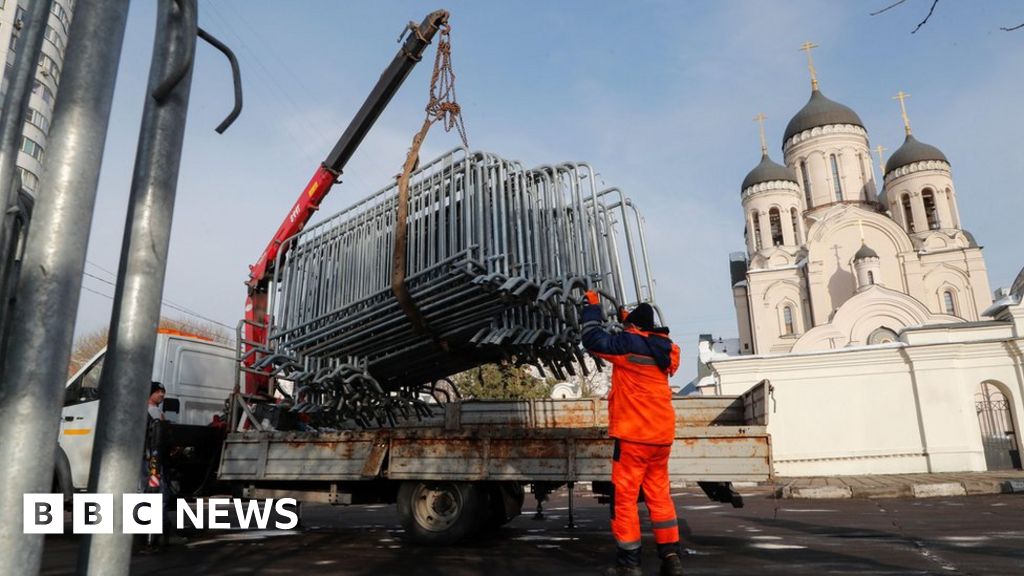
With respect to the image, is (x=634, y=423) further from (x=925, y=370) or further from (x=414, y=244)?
(x=925, y=370)

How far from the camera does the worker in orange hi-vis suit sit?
487 cm

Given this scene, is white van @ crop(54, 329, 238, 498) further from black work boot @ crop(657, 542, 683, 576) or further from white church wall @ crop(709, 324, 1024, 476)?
white church wall @ crop(709, 324, 1024, 476)

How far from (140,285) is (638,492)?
163 inches

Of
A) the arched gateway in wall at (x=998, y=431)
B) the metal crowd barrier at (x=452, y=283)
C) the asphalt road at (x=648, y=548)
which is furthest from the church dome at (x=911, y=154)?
the metal crowd barrier at (x=452, y=283)

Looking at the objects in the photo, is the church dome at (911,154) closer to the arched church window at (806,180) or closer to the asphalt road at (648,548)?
the arched church window at (806,180)

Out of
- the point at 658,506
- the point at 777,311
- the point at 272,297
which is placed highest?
the point at 777,311

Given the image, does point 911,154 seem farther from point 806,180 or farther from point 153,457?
point 153,457

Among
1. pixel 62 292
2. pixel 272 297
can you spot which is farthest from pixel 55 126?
pixel 272 297

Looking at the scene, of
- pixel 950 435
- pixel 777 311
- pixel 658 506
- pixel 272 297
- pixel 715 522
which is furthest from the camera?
pixel 777 311

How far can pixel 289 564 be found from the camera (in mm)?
5996

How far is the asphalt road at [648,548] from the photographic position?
541cm

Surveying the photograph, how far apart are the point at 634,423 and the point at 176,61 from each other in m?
4.11

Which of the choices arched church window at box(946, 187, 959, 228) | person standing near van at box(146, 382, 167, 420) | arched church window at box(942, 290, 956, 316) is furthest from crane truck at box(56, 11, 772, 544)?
arched church window at box(946, 187, 959, 228)

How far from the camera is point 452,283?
6242mm
